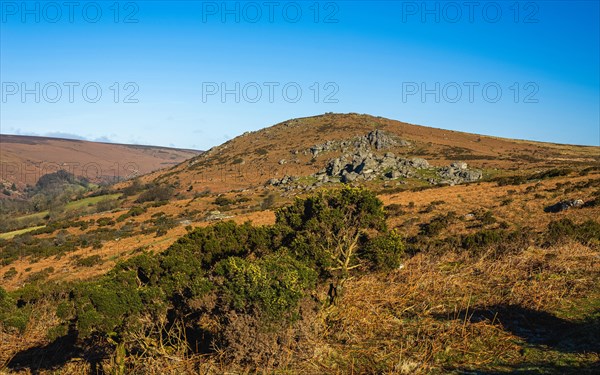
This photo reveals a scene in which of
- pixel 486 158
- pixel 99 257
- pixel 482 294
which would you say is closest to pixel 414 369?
pixel 482 294

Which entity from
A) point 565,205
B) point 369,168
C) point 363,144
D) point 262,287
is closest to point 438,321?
point 262,287

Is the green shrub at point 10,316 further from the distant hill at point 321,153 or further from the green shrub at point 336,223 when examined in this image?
the distant hill at point 321,153

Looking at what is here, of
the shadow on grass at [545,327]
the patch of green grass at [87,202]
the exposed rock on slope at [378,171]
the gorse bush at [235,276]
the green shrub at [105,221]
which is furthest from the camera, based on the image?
the patch of green grass at [87,202]

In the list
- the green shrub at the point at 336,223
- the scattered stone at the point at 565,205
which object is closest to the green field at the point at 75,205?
the green shrub at the point at 336,223

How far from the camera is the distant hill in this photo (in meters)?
78.7

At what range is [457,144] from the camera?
9831 centimetres

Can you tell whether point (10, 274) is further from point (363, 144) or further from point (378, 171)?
point (363, 144)

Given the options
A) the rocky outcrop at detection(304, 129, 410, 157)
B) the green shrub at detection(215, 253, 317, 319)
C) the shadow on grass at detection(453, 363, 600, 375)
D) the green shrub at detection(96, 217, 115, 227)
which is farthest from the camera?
the rocky outcrop at detection(304, 129, 410, 157)

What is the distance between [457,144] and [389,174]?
4425 centimetres

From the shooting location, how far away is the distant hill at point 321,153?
78662 millimetres

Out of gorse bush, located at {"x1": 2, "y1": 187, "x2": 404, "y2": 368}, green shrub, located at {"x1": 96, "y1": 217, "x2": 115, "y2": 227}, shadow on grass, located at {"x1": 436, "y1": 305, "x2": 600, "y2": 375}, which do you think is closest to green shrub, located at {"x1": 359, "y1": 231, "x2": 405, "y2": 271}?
gorse bush, located at {"x1": 2, "y1": 187, "x2": 404, "y2": 368}

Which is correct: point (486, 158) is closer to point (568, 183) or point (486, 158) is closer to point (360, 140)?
point (360, 140)

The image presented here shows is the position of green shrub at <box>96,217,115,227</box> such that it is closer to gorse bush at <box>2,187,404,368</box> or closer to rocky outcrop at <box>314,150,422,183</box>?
rocky outcrop at <box>314,150,422,183</box>

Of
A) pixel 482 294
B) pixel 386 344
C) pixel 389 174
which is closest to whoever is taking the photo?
pixel 386 344
